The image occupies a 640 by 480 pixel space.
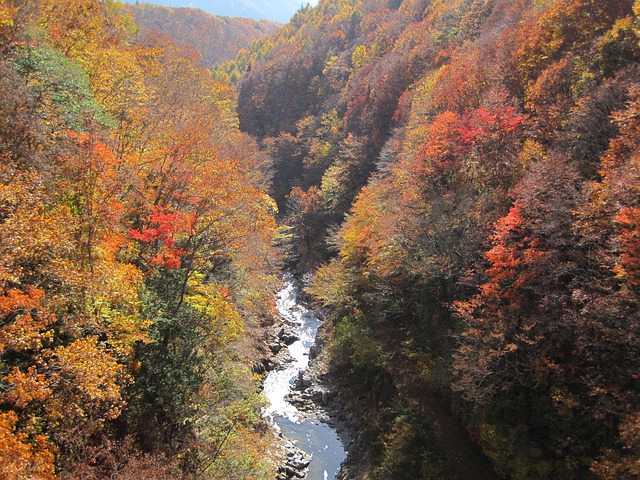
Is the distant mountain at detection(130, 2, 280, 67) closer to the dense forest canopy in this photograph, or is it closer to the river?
the dense forest canopy

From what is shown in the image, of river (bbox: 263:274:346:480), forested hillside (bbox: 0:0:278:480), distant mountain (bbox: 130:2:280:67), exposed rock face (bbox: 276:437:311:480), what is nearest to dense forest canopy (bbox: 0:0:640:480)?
forested hillside (bbox: 0:0:278:480)

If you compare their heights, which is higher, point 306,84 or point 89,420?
point 306,84

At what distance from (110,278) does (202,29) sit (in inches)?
6019

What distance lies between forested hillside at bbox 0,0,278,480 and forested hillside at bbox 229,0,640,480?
331 inches

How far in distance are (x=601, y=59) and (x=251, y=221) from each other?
2021cm

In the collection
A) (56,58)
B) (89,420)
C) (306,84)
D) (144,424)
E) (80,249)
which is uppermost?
(306,84)

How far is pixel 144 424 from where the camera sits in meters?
14.7

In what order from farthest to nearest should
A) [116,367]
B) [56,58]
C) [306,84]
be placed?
[306,84]
[56,58]
[116,367]

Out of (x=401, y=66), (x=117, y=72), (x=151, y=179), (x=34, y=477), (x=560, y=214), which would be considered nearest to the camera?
(x=34, y=477)

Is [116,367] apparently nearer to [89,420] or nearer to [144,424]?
[89,420]

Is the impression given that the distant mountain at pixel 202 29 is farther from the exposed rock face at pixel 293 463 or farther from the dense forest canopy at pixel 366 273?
the exposed rock face at pixel 293 463

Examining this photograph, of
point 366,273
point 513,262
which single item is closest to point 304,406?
point 366,273

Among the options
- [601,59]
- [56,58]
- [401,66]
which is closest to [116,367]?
[56,58]

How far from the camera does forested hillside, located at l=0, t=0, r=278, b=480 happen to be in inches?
374
